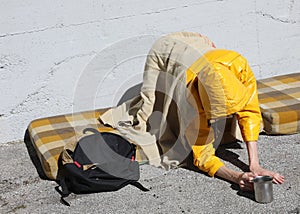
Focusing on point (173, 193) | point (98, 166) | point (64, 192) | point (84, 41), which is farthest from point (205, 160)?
point (84, 41)

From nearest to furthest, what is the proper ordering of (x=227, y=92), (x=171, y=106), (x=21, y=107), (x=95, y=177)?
1. (x=227, y=92)
2. (x=95, y=177)
3. (x=171, y=106)
4. (x=21, y=107)

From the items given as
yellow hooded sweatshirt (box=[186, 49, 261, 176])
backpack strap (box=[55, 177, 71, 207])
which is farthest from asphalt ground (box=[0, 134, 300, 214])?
Answer: yellow hooded sweatshirt (box=[186, 49, 261, 176])

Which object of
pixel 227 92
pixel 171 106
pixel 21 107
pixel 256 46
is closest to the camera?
pixel 227 92

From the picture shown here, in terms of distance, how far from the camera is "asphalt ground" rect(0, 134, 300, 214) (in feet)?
8.91

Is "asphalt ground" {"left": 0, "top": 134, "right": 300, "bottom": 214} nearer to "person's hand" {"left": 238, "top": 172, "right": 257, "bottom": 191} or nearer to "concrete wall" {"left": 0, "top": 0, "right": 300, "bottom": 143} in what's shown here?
"person's hand" {"left": 238, "top": 172, "right": 257, "bottom": 191}

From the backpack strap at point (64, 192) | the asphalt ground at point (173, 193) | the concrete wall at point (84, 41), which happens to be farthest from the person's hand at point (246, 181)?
the concrete wall at point (84, 41)

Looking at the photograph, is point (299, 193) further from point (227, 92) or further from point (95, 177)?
point (95, 177)

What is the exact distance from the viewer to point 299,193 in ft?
9.06

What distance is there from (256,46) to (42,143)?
169 centimetres

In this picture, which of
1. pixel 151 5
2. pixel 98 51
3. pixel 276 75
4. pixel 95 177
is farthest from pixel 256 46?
pixel 95 177

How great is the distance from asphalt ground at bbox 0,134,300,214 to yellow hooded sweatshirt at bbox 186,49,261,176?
6.1 inches

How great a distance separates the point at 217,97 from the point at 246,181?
45 centimetres

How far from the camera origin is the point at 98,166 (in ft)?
9.45

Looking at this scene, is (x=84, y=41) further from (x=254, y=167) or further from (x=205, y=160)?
(x=254, y=167)
